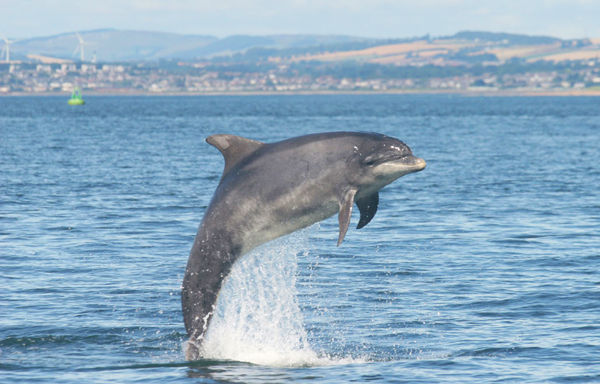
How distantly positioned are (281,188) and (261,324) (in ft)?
17.1

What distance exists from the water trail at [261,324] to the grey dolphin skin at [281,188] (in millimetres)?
523

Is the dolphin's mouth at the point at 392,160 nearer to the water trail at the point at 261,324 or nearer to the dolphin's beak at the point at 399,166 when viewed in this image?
the dolphin's beak at the point at 399,166

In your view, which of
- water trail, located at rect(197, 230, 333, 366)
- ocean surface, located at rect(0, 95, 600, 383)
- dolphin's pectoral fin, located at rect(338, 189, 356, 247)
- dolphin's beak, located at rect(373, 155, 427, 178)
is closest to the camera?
dolphin's pectoral fin, located at rect(338, 189, 356, 247)

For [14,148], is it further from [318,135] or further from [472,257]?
[318,135]

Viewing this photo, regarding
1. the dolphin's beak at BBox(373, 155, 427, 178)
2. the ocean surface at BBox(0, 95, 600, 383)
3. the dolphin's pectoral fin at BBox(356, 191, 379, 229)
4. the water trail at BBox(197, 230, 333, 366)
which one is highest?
the dolphin's beak at BBox(373, 155, 427, 178)

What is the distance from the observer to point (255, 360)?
17.2 metres

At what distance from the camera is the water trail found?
17109mm

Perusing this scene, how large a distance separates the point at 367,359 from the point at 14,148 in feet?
212

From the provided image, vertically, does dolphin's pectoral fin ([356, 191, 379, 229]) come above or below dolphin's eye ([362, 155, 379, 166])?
below

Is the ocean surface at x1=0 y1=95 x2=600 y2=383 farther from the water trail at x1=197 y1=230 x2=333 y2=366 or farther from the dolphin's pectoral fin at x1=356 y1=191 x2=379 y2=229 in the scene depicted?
the dolphin's pectoral fin at x1=356 y1=191 x2=379 y2=229

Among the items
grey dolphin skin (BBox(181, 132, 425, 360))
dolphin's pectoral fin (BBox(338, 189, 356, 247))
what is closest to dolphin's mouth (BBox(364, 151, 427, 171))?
grey dolphin skin (BBox(181, 132, 425, 360))

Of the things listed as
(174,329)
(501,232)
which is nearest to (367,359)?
(174,329)

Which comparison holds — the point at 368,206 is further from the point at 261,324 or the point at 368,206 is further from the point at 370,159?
the point at 261,324

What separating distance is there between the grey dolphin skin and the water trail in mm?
523
